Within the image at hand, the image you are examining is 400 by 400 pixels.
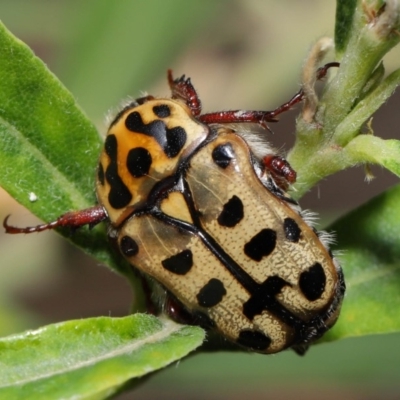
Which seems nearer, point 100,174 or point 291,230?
point 291,230

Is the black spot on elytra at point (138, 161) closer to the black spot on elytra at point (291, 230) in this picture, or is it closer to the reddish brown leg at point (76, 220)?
the reddish brown leg at point (76, 220)

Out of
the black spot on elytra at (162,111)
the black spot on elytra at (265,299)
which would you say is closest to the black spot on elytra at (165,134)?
the black spot on elytra at (162,111)

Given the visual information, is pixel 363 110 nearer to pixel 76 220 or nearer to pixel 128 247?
pixel 128 247

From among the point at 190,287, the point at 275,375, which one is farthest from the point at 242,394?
the point at 190,287

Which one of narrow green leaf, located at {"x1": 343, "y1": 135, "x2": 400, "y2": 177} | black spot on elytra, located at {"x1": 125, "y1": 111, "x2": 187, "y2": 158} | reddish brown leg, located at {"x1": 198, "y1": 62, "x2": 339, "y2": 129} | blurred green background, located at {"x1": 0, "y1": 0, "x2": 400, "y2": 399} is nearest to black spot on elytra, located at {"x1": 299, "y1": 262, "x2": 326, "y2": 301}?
narrow green leaf, located at {"x1": 343, "y1": 135, "x2": 400, "y2": 177}

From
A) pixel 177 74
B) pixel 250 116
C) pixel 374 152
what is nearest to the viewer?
pixel 374 152

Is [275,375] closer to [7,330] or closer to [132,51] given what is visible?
[7,330]

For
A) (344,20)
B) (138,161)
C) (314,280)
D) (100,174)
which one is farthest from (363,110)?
(100,174)
